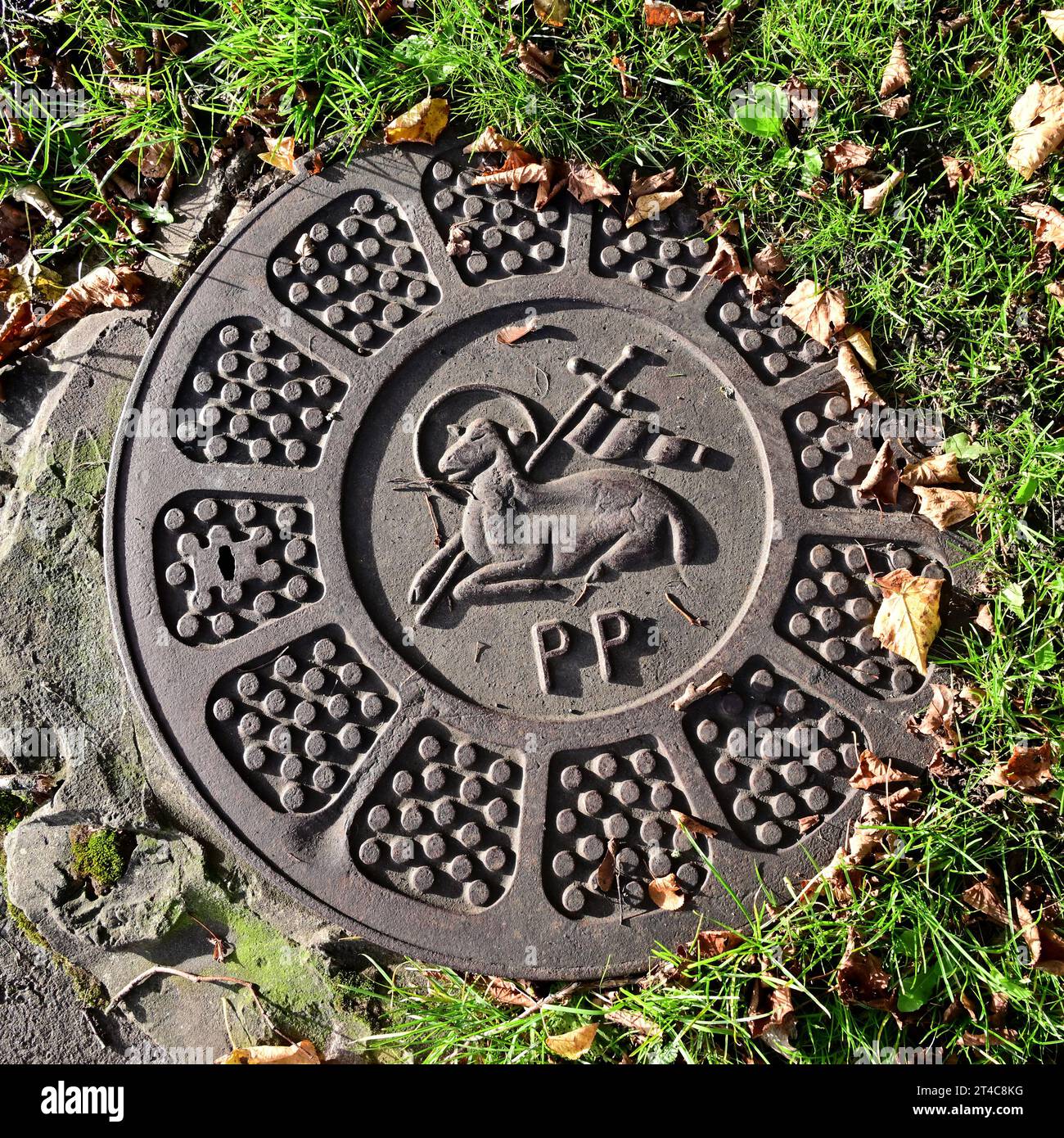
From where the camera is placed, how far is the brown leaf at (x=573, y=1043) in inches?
115

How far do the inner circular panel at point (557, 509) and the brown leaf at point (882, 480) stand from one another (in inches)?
13.4

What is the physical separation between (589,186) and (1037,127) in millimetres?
1533

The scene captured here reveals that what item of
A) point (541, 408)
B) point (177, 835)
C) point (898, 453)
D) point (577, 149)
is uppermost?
point (577, 149)

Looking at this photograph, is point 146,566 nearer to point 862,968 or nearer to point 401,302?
point 401,302

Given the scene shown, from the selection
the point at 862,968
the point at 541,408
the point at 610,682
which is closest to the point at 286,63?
the point at 541,408

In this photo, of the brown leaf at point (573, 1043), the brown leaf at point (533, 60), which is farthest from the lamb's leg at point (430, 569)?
the brown leaf at point (533, 60)

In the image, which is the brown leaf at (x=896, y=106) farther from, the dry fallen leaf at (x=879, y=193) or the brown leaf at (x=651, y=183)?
the brown leaf at (x=651, y=183)

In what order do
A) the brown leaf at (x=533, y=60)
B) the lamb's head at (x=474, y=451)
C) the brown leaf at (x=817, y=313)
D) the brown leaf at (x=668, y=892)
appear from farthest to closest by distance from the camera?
the brown leaf at (x=533, y=60) < the brown leaf at (x=817, y=313) < the lamb's head at (x=474, y=451) < the brown leaf at (x=668, y=892)

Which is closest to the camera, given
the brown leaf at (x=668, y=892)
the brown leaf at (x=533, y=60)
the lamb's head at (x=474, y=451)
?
the brown leaf at (x=668, y=892)

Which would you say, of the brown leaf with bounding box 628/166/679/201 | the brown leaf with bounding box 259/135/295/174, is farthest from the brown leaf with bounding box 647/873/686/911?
the brown leaf with bounding box 259/135/295/174

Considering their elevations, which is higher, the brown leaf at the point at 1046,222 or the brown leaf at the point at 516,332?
the brown leaf at the point at 1046,222

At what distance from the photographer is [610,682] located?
118 inches

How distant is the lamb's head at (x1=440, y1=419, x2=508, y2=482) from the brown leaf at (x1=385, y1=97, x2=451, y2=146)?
103cm

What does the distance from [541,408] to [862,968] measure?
2.07 metres
